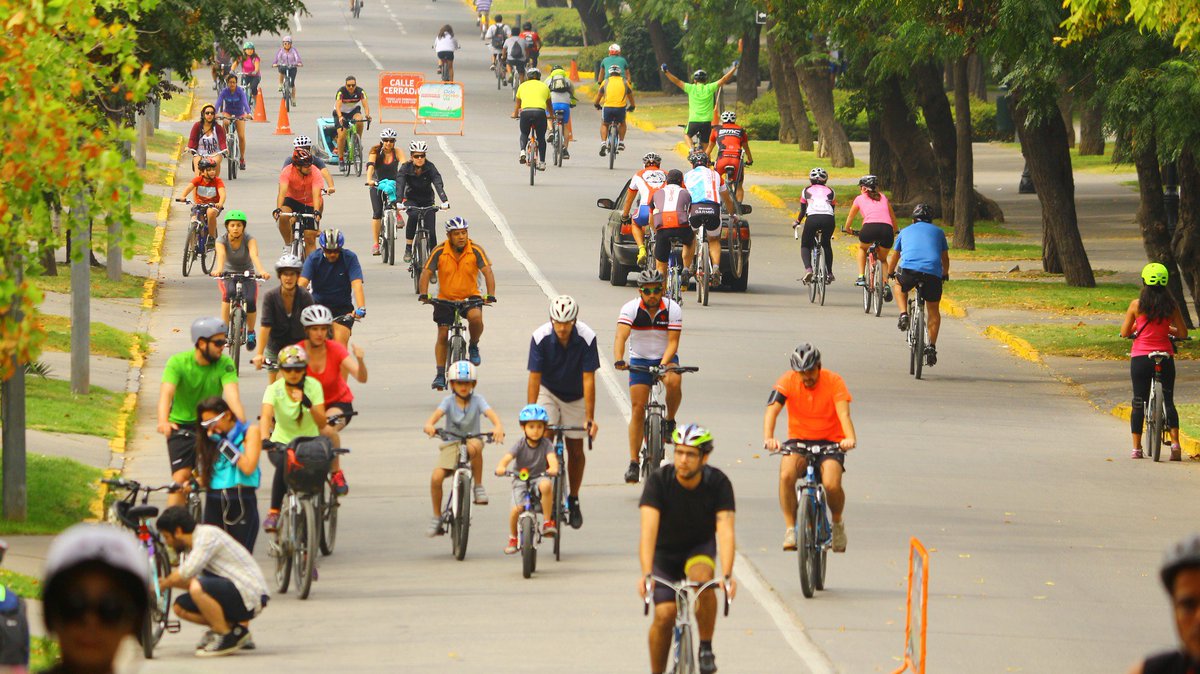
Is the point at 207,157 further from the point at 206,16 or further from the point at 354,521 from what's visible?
the point at 354,521

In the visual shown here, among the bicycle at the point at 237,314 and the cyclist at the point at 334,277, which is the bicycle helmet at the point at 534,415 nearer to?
the cyclist at the point at 334,277

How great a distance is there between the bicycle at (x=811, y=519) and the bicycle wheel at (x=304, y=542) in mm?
3042

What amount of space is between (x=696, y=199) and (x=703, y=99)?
14.6m

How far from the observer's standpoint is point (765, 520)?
16.5 metres

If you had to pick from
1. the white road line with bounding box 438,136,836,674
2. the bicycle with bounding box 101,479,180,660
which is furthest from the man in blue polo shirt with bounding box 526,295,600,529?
the bicycle with bounding box 101,479,180,660

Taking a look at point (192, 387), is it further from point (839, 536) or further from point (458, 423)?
point (839, 536)

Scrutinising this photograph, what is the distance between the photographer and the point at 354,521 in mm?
16547

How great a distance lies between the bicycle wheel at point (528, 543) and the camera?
14242 millimetres

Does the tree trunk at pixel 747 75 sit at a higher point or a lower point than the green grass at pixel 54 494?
higher

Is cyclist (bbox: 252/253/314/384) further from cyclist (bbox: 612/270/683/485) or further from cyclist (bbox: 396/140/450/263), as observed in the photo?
cyclist (bbox: 396/140/450/263)

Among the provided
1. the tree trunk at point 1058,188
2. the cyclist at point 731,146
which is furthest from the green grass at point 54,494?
the cyclist at point 731,146

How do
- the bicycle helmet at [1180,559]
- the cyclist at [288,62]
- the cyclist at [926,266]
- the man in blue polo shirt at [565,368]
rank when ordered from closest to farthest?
the bicycle helmet at [1180,559], the man in blue polo shirt at [565,368], the cyclist at [926,266], the cyclist at [288,62]

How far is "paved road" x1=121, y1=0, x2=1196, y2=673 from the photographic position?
12664mm

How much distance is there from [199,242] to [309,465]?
688 inches
